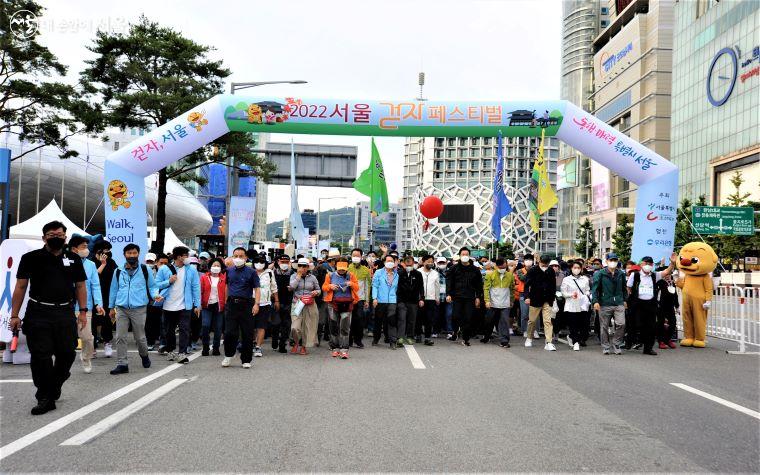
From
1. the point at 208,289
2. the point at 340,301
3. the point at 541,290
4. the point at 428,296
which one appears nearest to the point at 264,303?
the point at 208,289

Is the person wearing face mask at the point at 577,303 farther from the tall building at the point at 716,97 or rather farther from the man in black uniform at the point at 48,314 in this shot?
the tall building at the point at 716,97

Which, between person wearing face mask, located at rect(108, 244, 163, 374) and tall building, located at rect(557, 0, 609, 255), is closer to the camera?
person wearing face mask, located at rect(108, 244, 163, 374)

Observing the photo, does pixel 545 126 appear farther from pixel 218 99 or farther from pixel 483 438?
pixel 483 438

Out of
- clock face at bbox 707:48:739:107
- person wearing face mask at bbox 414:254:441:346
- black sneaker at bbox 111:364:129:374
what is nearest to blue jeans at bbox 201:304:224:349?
black sneaker at bbox 111:364:129:374

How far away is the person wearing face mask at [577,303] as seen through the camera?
492 inches

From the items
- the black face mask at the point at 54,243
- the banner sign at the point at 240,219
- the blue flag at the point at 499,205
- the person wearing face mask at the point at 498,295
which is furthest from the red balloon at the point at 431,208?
the black face mask at the point at 54,243

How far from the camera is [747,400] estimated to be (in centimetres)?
729

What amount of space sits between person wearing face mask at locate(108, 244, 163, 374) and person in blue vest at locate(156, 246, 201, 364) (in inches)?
38.6

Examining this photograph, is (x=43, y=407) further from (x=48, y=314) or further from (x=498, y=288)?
(x=498, y=288)

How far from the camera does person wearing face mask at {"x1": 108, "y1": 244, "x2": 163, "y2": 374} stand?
8.88m

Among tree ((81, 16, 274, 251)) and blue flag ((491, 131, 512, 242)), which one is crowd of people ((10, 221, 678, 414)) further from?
tree ((81, 16, 274, 251))

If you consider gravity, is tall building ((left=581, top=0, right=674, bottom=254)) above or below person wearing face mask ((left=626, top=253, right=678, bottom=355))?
above

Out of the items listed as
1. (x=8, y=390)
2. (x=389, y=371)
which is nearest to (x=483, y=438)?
(x=389, y=371)

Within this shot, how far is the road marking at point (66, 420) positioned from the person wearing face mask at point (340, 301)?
3.32 meters
